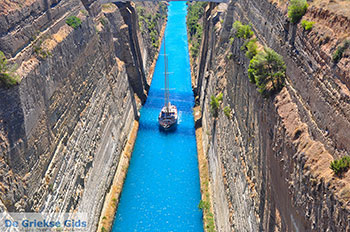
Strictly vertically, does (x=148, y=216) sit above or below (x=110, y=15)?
below

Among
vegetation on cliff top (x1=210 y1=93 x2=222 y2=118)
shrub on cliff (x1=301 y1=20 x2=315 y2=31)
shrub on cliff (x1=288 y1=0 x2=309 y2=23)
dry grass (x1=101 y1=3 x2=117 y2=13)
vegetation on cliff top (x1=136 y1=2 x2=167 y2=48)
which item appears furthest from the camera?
vegetation on cliff top (x1=136 y1=2 x2=167 y2=48)

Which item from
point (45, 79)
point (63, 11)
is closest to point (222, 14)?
point (63, 11)

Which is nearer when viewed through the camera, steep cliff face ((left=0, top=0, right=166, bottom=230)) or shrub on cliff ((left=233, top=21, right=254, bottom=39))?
steep cliff face ((left=0, top=0, right=166, bottom=230))

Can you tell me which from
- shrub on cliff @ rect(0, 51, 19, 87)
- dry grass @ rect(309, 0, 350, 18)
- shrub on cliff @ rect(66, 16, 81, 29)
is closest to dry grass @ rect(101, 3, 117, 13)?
shrub on cliff @ rect(66, 16, 81, 29)

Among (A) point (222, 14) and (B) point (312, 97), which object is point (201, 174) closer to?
(A) point (222, 14)

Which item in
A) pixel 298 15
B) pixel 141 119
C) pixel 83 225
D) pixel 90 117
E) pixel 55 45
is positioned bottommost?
pixel 141 119

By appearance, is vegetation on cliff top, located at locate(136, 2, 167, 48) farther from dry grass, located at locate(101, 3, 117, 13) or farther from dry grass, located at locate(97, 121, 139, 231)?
dry grass, located at locate(97, 121, 139, 231)

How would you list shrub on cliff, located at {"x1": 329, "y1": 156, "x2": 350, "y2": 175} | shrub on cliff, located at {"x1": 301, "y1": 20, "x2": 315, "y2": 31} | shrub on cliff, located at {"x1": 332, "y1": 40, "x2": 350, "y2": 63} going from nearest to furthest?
shrub on cliff, located at {"x1": 329, "y1": 156, "x2": 350, "y2": 175} < shrub on cliff, located at {"x1": 332, "y1": 40, "x2": 350, "y2": 63} < shrub on cliff, located at {"x1": 301, "y1": 20, "x2": 315, "y2": 31}

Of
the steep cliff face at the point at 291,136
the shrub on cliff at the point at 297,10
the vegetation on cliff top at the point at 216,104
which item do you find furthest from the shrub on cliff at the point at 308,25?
the vegetation on cliff top at the point at 216,104
